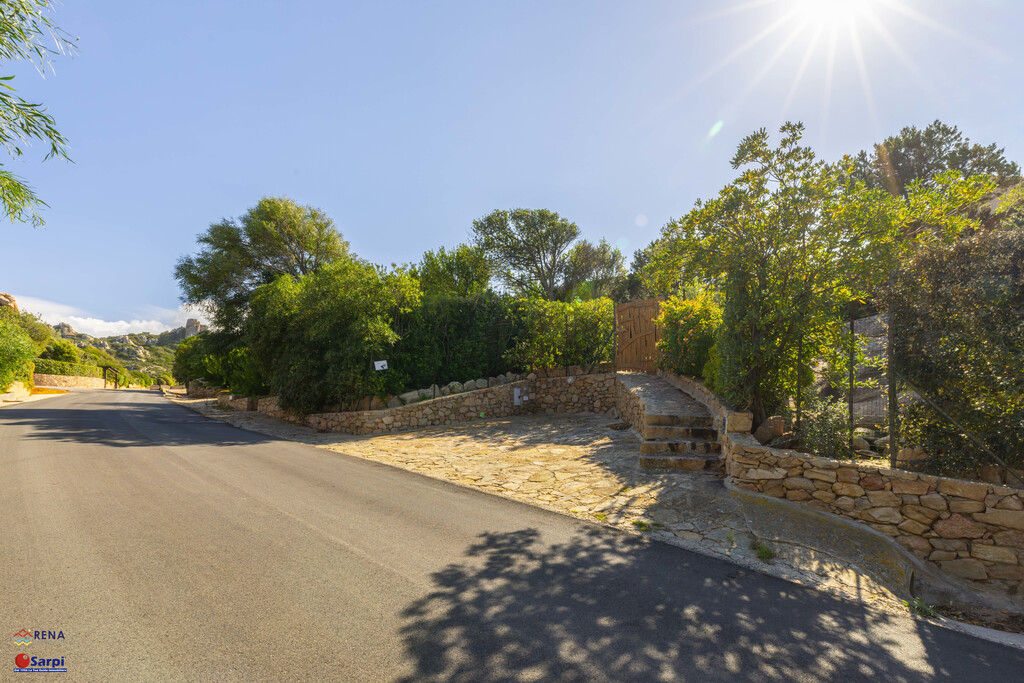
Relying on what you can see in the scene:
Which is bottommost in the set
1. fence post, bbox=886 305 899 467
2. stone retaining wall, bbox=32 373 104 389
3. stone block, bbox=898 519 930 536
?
stone retaining wall, bbox=32 373 104 389

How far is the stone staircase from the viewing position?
6875 millimetres

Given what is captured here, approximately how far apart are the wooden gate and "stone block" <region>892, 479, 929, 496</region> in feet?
28.7

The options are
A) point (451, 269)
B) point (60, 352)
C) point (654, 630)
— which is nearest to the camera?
point (654, 630)

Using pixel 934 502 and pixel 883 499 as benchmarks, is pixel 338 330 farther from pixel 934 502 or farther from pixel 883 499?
pixel 934 502

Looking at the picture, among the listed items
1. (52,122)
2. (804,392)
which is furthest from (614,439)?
(52,122)

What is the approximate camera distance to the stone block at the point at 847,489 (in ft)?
16.3

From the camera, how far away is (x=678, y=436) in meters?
7.54

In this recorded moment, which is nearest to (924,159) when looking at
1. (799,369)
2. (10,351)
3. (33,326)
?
(799,369)

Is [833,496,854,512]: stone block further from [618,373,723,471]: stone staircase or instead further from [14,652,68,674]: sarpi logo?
[14,652,68,674]: sarpi logo

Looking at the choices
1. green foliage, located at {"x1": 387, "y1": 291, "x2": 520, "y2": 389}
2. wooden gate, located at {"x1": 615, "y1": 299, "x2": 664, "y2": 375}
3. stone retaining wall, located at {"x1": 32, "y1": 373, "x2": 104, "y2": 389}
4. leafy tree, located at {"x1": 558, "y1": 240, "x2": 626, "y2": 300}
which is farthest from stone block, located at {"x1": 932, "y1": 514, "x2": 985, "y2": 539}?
stone retaining wall, located at {"x1": 32, "y1": 373, "x2": 104, "y2": 389}

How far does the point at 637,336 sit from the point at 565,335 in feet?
7.65

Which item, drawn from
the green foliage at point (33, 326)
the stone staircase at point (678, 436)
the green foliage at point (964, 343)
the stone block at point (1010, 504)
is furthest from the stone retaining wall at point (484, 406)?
the green foliage at point (33, 326)

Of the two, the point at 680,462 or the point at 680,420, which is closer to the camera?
the point at 680,462

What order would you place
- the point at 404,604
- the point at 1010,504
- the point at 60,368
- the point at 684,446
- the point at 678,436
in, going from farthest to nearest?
the point at 60,368
the point at 678,436
the point at 684,446
the point at 1010,504
the point at 404,604
